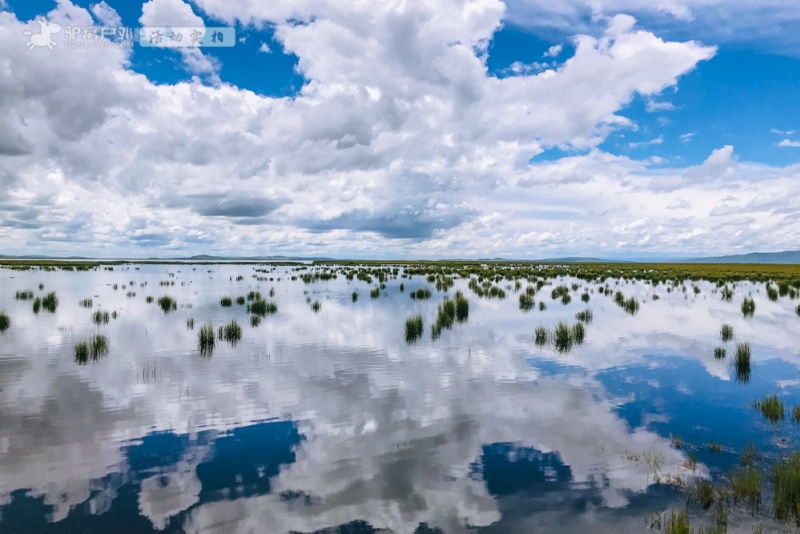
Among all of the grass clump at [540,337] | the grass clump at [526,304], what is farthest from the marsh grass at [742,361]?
the grass clump at [526,304]

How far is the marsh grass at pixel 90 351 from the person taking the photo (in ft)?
50.6

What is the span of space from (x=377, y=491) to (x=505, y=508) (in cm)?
191

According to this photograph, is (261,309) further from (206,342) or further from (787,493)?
(787,493)

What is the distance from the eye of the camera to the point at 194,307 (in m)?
29.4

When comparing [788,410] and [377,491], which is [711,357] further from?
[377,491]

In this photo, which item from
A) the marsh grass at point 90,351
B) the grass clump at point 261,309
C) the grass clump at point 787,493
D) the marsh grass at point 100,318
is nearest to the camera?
the grass clump at point 787,493

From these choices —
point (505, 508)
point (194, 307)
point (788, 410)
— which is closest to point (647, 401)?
point (788, 410)

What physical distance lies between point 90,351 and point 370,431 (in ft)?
Result: 39.4

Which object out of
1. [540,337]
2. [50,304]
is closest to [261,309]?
[50,304]

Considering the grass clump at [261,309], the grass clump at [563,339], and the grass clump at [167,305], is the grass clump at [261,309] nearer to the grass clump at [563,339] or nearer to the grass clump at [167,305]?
the grass clump at [167,305]

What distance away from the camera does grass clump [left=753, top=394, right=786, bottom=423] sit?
10297mm

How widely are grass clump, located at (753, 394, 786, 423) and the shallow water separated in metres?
0.26

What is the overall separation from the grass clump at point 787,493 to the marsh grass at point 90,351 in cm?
1762

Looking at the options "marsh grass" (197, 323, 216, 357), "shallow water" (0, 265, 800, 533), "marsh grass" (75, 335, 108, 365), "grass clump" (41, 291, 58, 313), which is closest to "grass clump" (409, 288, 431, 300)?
"shallow water" (0, 265, 800, 533)
